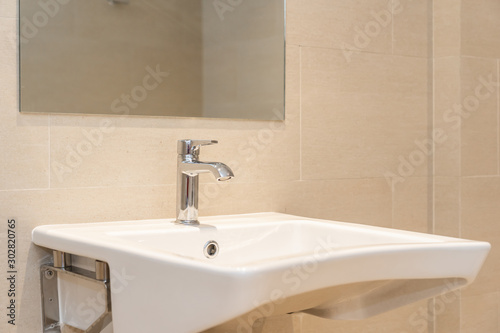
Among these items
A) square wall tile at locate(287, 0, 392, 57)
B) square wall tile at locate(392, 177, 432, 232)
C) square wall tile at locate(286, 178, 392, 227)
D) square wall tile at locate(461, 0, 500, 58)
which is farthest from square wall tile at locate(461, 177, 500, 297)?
square wall tile at locate(287, 0, 392, 57)

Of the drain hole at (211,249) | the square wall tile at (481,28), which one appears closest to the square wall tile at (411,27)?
the square wall tile at (481,28)

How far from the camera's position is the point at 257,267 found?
0.77 metres

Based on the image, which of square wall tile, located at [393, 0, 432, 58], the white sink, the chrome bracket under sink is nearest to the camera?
the white sink

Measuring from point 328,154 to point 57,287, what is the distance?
2.55ft

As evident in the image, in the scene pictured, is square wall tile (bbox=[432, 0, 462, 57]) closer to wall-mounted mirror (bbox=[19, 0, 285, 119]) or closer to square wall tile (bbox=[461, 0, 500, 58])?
square wall tile (bbox=[461, 0, 500, 58])

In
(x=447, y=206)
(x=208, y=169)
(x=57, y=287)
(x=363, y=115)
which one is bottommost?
(x=57, y=287)

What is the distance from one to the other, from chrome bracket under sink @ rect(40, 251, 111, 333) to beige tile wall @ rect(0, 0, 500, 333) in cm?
2

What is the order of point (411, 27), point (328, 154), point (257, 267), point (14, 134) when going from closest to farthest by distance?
point (257, 267) → point (14, 134) → point (328, 154) → point (411, 27)

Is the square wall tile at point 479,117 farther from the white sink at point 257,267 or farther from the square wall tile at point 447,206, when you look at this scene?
the white sink at point 257,267

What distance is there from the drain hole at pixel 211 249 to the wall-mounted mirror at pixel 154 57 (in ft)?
1.04

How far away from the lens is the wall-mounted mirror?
1.19 meters

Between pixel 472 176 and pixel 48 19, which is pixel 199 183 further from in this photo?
pixel 472 176

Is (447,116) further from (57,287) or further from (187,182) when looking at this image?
(57,287)

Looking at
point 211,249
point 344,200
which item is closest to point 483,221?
point 344,200
